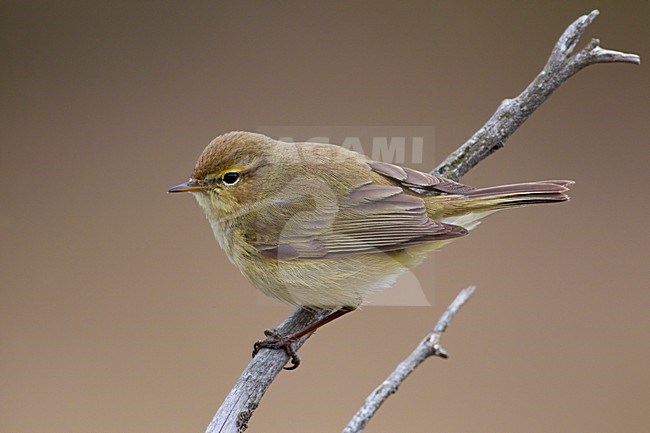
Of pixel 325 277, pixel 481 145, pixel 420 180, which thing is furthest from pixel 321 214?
pixel 481 145

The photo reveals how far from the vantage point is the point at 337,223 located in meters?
2.10

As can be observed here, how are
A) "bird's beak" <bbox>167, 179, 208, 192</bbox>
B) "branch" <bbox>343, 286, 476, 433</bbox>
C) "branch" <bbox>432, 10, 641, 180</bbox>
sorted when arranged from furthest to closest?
"branch" <bbox>432, 10, 641, 180</bbox>, "bird's beak" <bbox>167, 179, 208, 192</bbox>, "branch" <bbox>343, 286, 476, 433</bbox>

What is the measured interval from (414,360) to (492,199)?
104 cm

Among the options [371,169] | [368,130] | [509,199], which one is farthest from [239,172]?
[368,130]

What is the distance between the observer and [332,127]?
331 cm

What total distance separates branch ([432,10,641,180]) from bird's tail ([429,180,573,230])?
28 centimetres

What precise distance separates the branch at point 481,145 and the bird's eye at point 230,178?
0.50 meters

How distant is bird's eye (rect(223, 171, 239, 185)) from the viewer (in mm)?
2086

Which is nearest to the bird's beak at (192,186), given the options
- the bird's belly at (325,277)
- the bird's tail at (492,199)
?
the bird's belly at (325,277)

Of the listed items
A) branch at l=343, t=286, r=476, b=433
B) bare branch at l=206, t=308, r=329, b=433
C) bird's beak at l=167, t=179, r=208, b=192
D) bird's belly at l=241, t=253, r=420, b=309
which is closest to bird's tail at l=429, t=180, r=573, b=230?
bird's belly at l=241, t=253, r=420, b=309

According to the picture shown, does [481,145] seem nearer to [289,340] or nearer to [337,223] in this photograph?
[337,223]

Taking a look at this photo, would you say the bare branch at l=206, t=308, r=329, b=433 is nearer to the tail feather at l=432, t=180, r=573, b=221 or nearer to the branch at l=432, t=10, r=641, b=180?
the tail feather at l=432, t=180, r=573, b=221

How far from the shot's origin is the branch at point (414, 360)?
1118mm

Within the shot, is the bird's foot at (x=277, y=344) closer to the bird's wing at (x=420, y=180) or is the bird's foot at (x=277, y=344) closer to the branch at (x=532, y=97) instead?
the bird's wing at (x=420, y=180)
